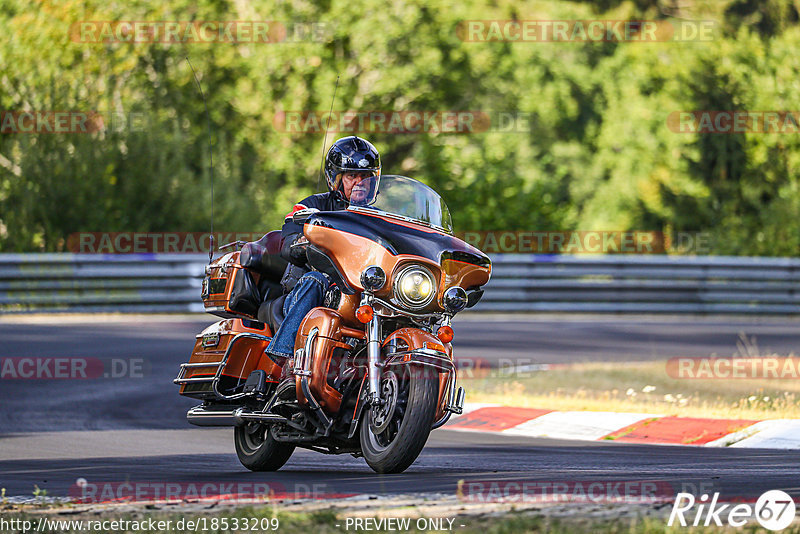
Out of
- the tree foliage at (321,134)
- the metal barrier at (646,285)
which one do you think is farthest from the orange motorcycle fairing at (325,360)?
the tree foliage at (321,134)

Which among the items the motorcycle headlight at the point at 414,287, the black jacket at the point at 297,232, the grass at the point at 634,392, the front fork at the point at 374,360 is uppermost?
the black jacket at the point at 297,232

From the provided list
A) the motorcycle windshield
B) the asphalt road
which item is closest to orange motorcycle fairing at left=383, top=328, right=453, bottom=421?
the asphalt road

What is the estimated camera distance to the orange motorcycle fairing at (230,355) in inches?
336

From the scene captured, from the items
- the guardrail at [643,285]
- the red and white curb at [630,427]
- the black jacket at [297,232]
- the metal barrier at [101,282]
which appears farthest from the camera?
the guardrail at [643,285]

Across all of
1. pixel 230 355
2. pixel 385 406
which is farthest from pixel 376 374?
pixel 230 355

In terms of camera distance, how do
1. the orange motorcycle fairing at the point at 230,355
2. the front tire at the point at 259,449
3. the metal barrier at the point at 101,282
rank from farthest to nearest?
the metal barrier at the point at 101,282 → the orange motorcycle fairing at the point at 230,355 → the front tire at the point at 259,449

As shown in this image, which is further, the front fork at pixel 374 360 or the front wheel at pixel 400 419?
the front fork at pixel 374 360

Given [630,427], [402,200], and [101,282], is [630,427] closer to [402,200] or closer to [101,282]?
[402,200]

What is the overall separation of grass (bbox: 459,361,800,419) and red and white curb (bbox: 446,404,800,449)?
0.38m

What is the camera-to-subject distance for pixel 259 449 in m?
8.35

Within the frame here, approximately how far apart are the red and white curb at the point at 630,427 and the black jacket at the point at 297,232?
3037 mm

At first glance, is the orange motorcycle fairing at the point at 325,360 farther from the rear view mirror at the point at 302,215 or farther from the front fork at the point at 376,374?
the rear view mirror at the point at 302,215

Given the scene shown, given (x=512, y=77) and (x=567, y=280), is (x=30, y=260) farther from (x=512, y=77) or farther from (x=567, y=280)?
(x=512, y=77)

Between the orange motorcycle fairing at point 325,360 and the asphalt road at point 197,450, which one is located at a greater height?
the orange motorcycle fairing at point 325,360
